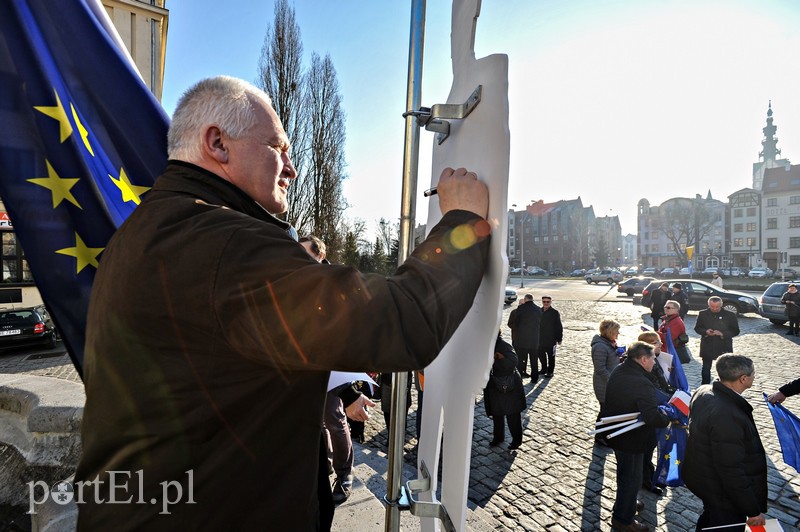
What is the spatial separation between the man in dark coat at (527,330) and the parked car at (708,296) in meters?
10.1

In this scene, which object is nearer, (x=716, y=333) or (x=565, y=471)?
(x=565, y=471)

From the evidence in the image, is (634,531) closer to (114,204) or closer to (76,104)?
(114,204)

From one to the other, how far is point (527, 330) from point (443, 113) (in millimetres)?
8075

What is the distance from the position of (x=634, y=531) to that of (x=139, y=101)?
5.03 meters

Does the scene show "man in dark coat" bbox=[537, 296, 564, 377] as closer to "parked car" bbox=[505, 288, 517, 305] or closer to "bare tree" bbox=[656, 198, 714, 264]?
"parked car" bbox=[505, 288, 517, 305]

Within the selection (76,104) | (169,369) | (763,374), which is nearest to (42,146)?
(76,104)

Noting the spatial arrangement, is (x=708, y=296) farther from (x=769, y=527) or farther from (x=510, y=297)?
(x=769, y=527)

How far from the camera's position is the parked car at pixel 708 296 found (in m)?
17.5

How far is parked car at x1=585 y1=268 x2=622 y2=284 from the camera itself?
4156cm

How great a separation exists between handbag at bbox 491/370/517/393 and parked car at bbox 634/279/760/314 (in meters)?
13.5

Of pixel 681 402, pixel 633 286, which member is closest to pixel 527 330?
pixel 681 402

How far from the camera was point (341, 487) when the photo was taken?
3.92 m

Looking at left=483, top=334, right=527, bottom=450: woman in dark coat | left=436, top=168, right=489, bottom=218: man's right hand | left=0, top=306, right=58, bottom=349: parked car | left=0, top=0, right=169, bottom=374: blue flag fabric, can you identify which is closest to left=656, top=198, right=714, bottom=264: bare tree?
left=483, top=334, right=527, bottom=450: woman in dark coat

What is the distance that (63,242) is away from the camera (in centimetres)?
232
